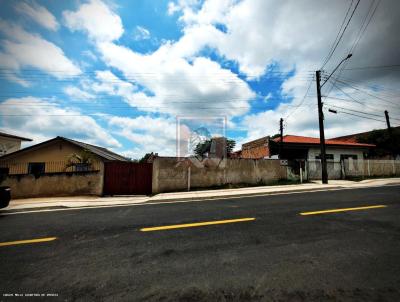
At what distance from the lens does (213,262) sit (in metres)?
3.28

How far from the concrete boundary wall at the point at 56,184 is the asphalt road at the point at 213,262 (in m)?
7.60

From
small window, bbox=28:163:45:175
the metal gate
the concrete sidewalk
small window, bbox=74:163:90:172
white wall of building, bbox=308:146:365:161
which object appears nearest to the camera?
the concrete sidewalk

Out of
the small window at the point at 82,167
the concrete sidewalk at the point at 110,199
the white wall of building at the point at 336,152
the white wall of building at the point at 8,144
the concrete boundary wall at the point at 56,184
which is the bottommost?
the concrete sidewalk at the point at 110,199

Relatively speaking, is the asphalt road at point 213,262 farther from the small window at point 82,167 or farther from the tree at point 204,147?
the small window at point 82,167

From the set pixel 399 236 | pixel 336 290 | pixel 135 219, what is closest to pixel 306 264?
pixel 336 290

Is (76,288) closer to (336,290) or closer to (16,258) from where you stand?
(16,258)

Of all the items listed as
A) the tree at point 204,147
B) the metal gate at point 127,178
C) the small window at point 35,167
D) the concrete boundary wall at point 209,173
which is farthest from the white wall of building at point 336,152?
the small window at point 35,167

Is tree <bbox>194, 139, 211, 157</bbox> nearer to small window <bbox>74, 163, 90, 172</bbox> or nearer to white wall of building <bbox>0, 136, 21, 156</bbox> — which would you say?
small window <bbox>74, 163, 90, 172</bbox>

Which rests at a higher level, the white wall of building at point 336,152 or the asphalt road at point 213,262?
the white wall of building at point 336,152

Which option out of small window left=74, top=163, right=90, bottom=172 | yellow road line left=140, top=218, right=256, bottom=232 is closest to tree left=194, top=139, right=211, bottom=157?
small window left=74, top=163, right=90, bottom=172

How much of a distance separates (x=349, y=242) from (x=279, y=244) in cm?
139

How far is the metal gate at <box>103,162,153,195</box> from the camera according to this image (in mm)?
13334

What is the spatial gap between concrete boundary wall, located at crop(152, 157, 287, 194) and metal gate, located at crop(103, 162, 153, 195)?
547 millimetres

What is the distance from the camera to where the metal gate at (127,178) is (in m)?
13.3
